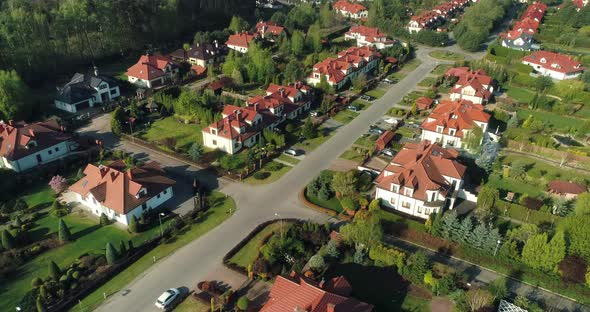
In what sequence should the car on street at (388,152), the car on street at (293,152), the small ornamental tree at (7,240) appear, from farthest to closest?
the car on street at (293,152) < the car on street at (388,152) < the small ornamental tree at (7,240)

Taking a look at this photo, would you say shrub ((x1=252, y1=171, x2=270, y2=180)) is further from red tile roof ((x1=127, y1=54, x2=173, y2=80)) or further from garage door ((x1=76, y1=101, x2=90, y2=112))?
red tile roof ((x1=127, y1=54, x2=173, y2=80))

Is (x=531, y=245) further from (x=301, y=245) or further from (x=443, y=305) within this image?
(x=301, y=245)

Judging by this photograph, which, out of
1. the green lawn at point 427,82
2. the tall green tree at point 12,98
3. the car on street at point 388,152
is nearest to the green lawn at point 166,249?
the car on street at point 388,152

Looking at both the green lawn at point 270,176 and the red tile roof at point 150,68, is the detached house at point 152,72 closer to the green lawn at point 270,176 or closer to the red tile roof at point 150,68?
the red tile roof at point 150,68

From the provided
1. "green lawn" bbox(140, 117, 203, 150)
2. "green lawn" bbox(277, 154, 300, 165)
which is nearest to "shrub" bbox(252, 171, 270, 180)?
"green lawn" bbox(277, 154, 300, 165)

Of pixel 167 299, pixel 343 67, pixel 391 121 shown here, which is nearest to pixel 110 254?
pixel 167 299
